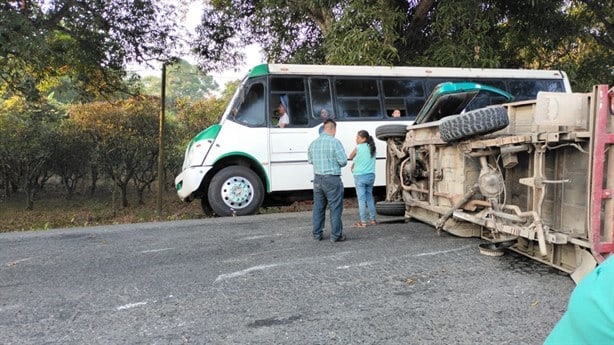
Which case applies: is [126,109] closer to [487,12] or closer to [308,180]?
[308,180]

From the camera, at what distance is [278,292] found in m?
4.09

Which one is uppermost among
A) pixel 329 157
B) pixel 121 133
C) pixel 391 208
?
pixel 121 133

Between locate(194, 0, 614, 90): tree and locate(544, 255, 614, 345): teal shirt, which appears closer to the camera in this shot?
locate(544, 255, 614, 345): teal shirt

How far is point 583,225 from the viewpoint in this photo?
161 inches

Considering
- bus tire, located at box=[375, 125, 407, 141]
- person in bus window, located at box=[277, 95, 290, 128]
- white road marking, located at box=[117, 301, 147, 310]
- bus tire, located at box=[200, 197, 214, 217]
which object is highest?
person in bus window, located at box=[277, 95, 290, 128]

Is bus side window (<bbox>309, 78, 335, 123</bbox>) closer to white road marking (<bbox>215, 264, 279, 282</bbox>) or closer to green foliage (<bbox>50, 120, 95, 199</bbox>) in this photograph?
white road marking (<bbox>215, 264, 279, 282</bbox>)

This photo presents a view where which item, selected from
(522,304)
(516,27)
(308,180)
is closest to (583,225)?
(522,304)

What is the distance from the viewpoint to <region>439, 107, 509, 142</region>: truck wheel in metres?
4.80

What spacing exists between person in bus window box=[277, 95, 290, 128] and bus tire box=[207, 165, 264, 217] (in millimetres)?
1075

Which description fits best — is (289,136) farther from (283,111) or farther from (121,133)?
(121,133)

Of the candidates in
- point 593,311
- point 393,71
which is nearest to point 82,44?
point 393,71

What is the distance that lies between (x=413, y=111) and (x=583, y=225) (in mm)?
5901

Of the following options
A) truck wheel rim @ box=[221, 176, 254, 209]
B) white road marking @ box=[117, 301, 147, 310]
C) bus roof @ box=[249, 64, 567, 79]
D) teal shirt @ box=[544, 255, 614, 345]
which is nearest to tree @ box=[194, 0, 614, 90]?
bus roof @ box=[249, 64, 567, 79]

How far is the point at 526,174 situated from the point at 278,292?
9.17ft
